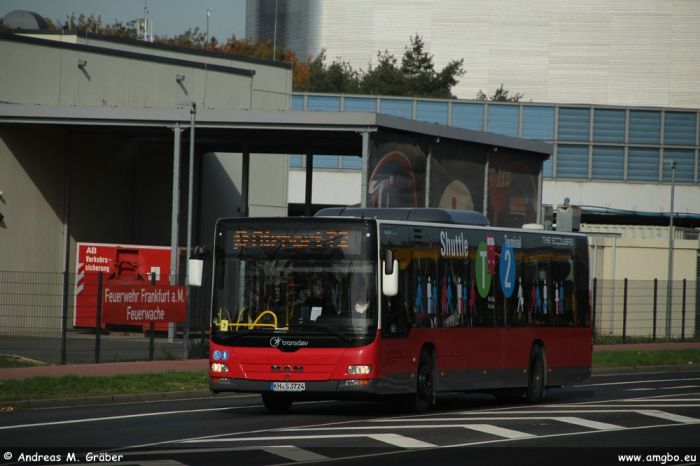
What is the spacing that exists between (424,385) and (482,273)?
2.73 meters

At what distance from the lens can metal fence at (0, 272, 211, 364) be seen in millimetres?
24844

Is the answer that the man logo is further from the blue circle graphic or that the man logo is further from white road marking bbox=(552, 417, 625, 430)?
the blue circle graphic

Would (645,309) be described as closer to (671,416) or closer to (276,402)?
(671,416)

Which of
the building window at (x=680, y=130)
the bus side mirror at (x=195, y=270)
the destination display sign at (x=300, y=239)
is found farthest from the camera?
the building window at (x=680, y=130)

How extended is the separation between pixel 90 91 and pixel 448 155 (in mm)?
13001

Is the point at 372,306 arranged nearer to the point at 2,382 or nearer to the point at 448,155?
the point at 2,382

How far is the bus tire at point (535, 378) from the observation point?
19.8 meters

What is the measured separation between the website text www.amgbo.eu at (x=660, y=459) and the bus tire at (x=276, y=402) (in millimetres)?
6621

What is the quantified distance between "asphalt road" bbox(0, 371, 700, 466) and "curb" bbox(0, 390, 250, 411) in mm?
498

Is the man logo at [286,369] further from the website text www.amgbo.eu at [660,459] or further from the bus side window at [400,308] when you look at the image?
the website text www.amgbo.eu at [660,459]

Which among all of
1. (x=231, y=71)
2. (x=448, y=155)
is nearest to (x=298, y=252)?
(x=448, y=155)

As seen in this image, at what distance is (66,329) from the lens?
24859mm

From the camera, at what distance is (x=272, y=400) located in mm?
16906

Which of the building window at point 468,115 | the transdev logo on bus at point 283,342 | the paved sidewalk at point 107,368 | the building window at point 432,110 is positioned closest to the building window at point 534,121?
the building window at point 468,115
